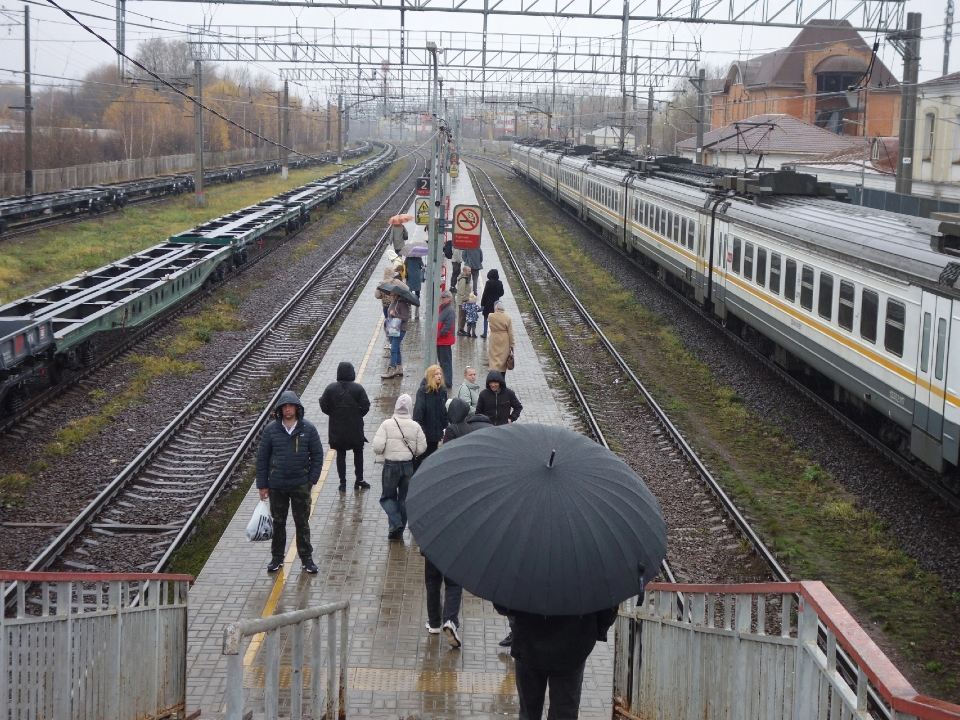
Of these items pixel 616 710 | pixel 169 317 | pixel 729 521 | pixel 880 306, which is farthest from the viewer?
pixel 169 317

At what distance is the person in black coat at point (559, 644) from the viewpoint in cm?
509

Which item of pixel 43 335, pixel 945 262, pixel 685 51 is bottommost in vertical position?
pixel 43 335

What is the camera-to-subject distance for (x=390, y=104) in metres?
88.7

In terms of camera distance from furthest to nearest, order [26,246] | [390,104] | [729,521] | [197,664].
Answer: [390,104] < [26,246] < [729,521] < [197,664]

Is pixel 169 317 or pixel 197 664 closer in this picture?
pixel 197 664

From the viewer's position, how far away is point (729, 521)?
12.0 m

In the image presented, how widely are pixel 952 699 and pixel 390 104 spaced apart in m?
84.5

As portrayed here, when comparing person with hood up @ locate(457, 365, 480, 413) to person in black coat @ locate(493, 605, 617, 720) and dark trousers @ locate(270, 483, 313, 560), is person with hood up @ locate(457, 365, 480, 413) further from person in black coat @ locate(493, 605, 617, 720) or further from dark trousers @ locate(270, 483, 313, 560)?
person in black coat @ locate(493, 605, 617, 720)

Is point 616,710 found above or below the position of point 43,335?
below

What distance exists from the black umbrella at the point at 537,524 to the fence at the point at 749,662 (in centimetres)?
62

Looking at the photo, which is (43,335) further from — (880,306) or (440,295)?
(880,306)

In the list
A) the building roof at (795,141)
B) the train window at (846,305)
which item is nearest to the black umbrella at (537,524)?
the train window at (846,305)

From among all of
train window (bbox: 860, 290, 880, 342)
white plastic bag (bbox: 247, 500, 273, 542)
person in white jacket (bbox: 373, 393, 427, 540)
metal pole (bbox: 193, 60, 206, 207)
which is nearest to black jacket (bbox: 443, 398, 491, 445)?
person in white jacket (bbox: 373, 393, 427, 540)

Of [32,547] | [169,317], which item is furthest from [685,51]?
[32,547]
